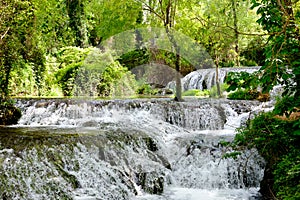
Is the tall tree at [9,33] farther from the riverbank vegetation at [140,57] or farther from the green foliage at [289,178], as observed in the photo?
the green foliage at [289,178]

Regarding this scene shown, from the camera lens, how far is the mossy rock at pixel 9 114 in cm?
812

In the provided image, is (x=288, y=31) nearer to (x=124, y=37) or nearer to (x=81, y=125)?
(x=81, y=125)

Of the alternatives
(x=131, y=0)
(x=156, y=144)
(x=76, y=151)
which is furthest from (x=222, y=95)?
(x=76, y=151)

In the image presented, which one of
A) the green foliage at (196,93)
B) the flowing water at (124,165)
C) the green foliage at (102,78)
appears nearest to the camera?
the flowing water at (124,165)

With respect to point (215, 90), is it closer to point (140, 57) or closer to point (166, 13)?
point (140, 57)

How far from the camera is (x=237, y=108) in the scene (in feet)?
30.2

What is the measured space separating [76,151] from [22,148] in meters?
0.88

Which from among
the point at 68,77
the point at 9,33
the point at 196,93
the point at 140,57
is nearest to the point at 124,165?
the point at 9,33

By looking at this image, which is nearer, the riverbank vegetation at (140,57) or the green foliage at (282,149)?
the green foliage at (282,149)

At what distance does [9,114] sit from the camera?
8.28m

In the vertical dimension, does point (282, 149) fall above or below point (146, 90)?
below

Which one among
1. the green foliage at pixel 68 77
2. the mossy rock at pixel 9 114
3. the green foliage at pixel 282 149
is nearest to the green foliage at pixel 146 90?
the green foliage at pixel 68 77

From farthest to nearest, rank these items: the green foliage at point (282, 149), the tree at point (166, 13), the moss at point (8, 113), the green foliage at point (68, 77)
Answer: the green foliage at point (68, 77) → the tree at point (166, 13) → the moss at point (8, 113) → the green foliage at point (282, 149)

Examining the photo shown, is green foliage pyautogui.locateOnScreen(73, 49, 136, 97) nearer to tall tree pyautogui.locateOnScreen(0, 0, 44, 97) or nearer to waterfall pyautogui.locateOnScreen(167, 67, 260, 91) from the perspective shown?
waterfall pyautogui.locateOnScreen(167, 67, 260, 91)
